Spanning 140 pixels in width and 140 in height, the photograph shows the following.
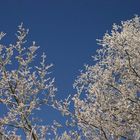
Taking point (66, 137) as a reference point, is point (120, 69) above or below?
above

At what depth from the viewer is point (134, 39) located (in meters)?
19.9

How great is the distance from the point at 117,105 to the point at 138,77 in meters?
1.50

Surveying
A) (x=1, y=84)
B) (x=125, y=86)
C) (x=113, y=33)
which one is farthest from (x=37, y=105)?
(x=113, y=33)

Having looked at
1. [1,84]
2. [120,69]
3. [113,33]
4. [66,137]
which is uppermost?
[113,33]

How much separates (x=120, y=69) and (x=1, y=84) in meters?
7.36

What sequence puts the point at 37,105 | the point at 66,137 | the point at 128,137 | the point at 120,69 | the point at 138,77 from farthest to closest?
the point at 120,69 < the point at 138,77 < the point at 128,137 < the point at 66,137 < the point at 37,105

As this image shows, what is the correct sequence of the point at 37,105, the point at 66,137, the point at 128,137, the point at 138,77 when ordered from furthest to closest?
1. the point at 138,77
2. the point at 128,137
3. the point at 66,137
4. the point at 37,105

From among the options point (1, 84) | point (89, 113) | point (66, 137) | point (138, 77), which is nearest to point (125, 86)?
point (138, 77)

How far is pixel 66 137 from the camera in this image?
14.5m

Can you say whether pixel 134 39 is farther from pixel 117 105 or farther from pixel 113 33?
pixel 117 105

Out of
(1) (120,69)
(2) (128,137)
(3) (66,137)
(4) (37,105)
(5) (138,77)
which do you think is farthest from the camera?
(1) (120,69)

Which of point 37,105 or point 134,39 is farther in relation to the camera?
point 134,39

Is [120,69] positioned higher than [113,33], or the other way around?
[113,33]

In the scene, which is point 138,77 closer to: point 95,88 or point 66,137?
point 95,88
